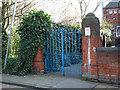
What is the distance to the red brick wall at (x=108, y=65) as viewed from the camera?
19.6 feet

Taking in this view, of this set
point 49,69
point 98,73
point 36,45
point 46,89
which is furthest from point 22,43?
point 98,73

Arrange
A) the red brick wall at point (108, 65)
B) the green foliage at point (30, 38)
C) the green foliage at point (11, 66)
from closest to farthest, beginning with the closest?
the red brick wall at point (108, 65) < the green foliage at point (30, 38) < the green foliage at point (11, 66)

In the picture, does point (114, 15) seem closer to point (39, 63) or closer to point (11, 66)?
point (39, 63)

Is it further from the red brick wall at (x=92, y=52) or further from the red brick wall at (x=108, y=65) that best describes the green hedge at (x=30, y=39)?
the red brick wall at (x=108, y=65)

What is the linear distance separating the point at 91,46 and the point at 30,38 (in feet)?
11.1

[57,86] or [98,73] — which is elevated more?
[98,73]

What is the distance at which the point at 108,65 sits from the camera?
6129 millimetres

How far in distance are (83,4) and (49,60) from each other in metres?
14.7

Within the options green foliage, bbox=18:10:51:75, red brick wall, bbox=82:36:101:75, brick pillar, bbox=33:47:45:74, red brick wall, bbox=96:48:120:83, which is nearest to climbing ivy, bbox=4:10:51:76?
green foliage, bbox=18:10:51:75

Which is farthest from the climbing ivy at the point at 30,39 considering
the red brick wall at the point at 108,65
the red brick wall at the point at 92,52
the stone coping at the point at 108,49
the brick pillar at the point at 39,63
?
the red brick wall at the point at 108,65

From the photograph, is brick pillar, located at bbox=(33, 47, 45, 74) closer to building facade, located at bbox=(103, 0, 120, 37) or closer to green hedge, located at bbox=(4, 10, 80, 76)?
green hedge, located at bbox=(4, 10, 80, 76)

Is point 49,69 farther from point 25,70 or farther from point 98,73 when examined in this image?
point 98,73

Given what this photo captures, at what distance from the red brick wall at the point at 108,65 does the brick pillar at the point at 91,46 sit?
0.76 feet

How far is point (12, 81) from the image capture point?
23.1 ft
